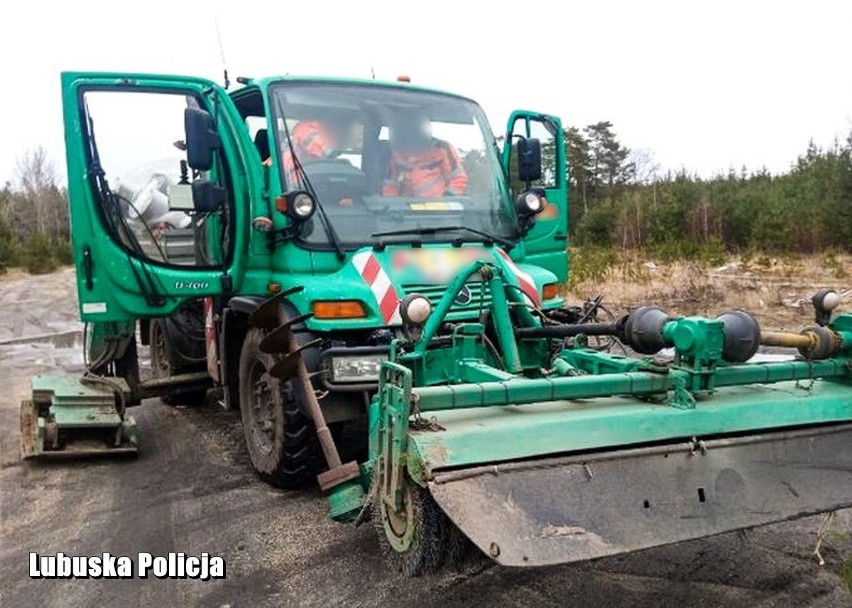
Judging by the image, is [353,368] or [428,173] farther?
[428,173]

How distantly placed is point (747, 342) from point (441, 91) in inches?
117

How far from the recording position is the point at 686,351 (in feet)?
10.9

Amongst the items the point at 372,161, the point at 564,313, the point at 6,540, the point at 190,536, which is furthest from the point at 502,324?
the point at 6,540

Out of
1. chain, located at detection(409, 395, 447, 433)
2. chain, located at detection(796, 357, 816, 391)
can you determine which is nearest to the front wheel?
chain, located at detection(409, 395, 447, 433)

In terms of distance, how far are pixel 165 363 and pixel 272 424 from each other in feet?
10.0

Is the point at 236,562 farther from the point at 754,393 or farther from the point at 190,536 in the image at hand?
the point at 754,393

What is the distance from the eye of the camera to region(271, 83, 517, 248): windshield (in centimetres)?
479

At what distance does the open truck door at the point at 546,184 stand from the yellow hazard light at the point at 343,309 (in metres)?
1.56

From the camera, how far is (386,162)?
503 centimetres

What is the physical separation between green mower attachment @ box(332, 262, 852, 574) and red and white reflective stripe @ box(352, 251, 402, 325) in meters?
0.63

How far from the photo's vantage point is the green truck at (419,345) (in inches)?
114

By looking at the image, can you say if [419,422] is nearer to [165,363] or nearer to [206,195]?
[206,195]

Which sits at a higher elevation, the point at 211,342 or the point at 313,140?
the point at 313,140

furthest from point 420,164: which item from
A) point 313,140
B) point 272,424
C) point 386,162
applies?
point 272,424
